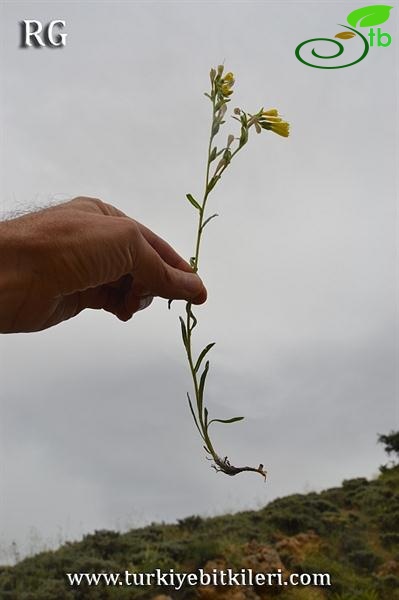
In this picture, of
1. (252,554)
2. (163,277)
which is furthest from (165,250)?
(252,554)

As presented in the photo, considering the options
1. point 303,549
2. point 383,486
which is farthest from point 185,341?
point 383,486

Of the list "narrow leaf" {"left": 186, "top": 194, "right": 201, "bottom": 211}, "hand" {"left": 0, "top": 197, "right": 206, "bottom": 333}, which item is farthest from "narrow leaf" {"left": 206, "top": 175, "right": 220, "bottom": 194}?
"hand" {"left": 0, "top": 197, "right": 206, "bottom": 333}

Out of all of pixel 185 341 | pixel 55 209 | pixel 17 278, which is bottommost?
pixel 185 341

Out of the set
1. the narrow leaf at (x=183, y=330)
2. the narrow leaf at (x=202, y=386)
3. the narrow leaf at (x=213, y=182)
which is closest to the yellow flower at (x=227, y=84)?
the narrow leaf at (x=213, y=182)

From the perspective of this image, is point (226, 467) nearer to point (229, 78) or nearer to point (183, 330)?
point (183, 330)

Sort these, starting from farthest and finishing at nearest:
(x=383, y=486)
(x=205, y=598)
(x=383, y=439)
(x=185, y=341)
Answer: (x=383, y=439) → (x=383, y=486) → (x=205, y=598) → (x=185, y=341)

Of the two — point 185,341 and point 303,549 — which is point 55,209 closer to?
point 185,341
